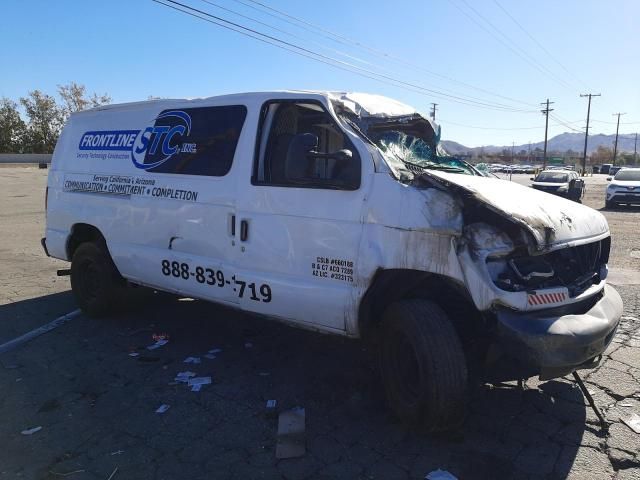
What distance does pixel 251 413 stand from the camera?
11.9 ft

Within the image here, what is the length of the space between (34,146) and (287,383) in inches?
3282

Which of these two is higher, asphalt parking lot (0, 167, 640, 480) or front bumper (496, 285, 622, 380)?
front bumper (496, 285, 622, 380)

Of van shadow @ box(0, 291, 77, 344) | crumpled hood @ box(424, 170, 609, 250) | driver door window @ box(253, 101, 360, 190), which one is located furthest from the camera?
van shadow @ box(0, 291, 77, 344)

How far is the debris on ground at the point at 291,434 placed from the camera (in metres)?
3.14

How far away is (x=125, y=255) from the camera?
5.16 meters

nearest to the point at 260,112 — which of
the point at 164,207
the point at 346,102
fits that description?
the point at 346,102

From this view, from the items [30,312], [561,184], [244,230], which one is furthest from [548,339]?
[561,184]

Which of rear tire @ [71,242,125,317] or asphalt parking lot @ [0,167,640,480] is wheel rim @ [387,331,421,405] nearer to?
asphalt parking lot @ [0,167,640,480]

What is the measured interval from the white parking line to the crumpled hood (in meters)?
4.29

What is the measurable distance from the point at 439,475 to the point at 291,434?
0.97m

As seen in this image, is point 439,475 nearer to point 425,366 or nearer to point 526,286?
point 425,366

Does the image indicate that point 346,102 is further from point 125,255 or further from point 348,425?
point 125,255

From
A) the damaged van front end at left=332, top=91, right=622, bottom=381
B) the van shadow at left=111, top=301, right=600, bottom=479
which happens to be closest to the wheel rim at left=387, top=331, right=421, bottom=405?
the van shadow at left=111, top=301, right=600, bottom=479

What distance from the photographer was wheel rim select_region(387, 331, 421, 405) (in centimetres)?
334
